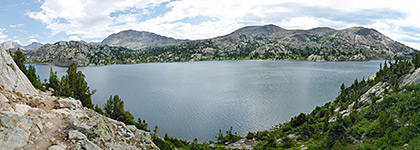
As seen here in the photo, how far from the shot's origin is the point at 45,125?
16.2 metres

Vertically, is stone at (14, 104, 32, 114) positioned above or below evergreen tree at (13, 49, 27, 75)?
below

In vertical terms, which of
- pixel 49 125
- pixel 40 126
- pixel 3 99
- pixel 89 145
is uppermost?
pixel 3 99

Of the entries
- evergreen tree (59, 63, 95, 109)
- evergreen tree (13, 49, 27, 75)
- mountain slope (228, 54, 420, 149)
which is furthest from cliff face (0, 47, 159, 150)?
evergreen tree (13, 49, 27, 75)

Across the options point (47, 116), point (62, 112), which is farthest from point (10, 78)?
point (47, 116)

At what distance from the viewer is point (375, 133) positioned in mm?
24609

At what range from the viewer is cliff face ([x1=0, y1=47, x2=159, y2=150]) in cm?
1405

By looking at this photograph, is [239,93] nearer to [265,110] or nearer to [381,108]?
[265,110]

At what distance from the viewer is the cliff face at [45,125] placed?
14047 millimetres

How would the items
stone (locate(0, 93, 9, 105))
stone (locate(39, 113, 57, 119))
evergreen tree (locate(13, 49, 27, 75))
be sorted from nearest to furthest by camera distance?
stone (locate(0, 93, 9, 105)), stone (locate(39, 113, 57, 119)), evergreen tree (locate(13, 49, 27, 75))

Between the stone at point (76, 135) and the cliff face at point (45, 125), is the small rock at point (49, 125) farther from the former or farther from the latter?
the stone at point (76, 135)

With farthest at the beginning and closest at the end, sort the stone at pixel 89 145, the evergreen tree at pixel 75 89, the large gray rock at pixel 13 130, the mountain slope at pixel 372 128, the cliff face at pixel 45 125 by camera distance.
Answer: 1. the evergreen tree at pixel 75 89
2. the mountain slope at pixel 372 128
3. the stone at pixel 89 145
4. the cliff face at pixel 45 125
5. the large gray rock at pixel 13 130

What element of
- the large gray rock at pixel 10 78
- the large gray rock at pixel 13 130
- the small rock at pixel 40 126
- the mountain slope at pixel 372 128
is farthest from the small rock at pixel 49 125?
the mountain slope at pixel 372 128

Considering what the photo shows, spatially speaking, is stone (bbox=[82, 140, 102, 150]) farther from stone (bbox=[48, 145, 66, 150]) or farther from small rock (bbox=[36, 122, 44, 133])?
small rock (bbox=[36, 122, 44, 133])

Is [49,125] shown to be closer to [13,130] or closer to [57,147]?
[13,130]
